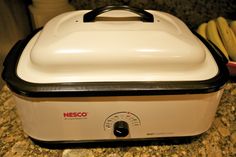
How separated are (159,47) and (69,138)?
0.87ft

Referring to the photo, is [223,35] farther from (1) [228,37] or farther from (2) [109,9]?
(2) [109,9]

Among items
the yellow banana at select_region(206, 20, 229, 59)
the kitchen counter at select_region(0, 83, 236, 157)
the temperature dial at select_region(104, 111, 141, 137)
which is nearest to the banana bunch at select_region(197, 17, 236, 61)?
the yellow banana at select_region(206, 20, 229, 59)

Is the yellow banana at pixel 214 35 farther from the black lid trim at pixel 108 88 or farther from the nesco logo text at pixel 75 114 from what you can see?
the nesco logo text at pixel 75 114

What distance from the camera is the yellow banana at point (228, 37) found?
694 millimetres

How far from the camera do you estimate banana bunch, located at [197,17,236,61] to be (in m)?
0.70

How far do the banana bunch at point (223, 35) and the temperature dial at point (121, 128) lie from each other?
15.5 inches

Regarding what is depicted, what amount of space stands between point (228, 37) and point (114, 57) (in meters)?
0.44

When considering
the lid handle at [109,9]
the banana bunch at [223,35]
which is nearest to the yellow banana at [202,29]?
the banana bunch at [223,35]

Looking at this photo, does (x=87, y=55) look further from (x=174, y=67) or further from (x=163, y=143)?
(x=163, y=143)

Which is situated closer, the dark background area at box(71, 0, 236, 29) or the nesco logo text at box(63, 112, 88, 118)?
the nesco logo text at box(63, 112, 88, 118)

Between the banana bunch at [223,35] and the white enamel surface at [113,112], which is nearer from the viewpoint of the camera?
the white enamel surface at [113,112]

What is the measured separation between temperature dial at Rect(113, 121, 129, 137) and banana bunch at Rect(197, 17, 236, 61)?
394 millimetres

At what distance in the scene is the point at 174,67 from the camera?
452 millimetres

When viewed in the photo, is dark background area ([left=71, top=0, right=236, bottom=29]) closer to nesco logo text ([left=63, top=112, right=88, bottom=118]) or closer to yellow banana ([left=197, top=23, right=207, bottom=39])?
yellow banana ([left=197, top=23, right=207, bottom=39])
